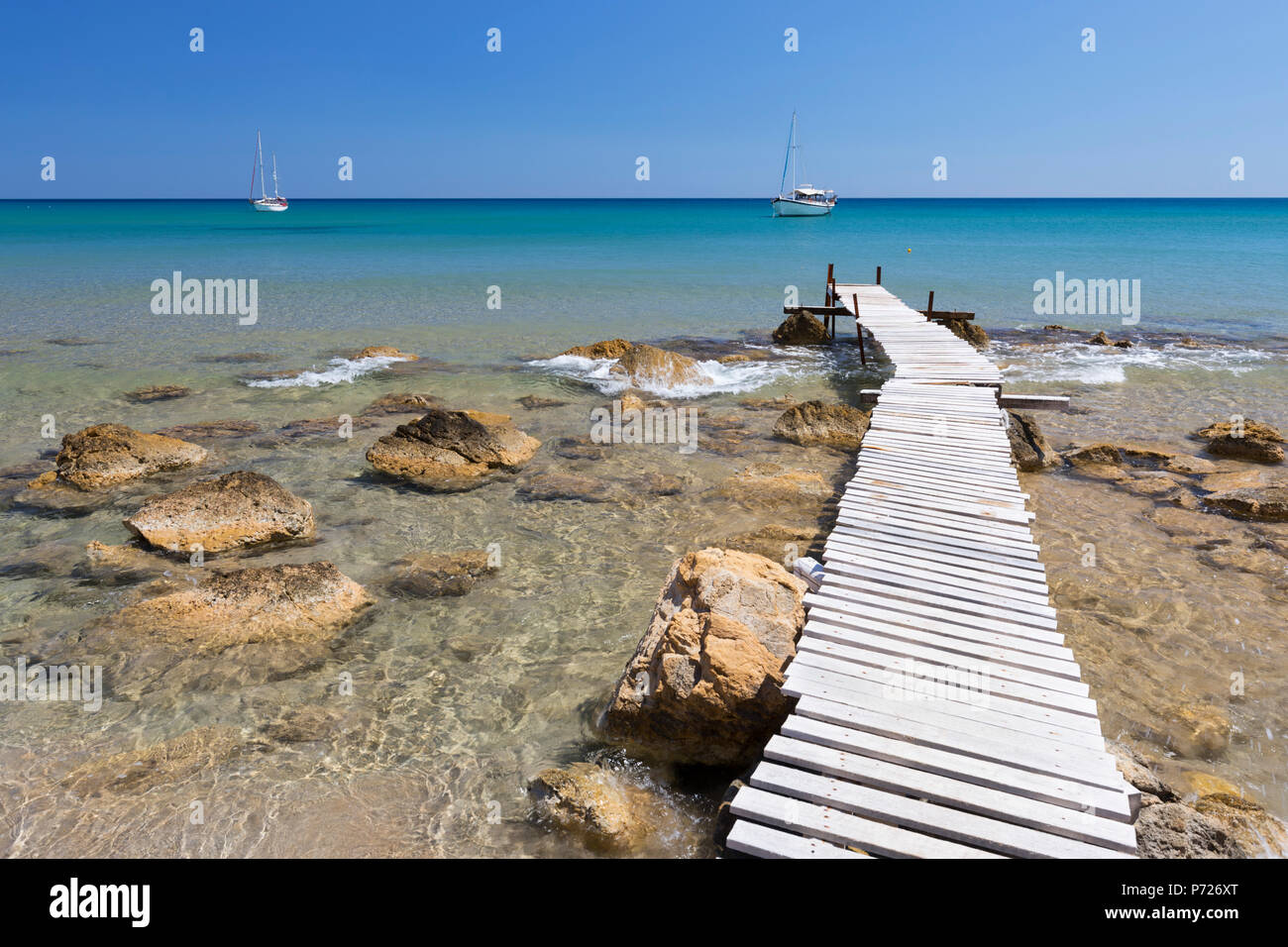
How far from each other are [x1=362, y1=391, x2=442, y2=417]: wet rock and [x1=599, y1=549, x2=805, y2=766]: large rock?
11.0 meters

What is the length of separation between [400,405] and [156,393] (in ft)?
18.0

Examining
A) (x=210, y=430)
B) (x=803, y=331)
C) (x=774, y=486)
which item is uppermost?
(x=803, y=331)

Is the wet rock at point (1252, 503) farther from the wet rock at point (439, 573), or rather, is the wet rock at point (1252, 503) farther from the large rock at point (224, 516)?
the large rock at point (224, 516)

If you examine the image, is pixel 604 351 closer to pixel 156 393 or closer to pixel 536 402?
pixel 536 402

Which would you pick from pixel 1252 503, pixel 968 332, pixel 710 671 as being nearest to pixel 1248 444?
pixel 1252 503

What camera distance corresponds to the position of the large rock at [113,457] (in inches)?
449

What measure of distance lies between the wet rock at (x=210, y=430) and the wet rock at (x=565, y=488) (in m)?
6.02

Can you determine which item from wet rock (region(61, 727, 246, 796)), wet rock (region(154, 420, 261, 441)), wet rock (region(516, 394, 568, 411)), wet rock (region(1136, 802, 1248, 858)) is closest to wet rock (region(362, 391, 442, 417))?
wet rock (region(516, 394, 568, 411))

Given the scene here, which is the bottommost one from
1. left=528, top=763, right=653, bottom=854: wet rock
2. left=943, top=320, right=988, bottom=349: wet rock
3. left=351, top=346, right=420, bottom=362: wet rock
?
left=528, top=763, right=653, bottom=854: wet rock

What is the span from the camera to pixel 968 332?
2238cm

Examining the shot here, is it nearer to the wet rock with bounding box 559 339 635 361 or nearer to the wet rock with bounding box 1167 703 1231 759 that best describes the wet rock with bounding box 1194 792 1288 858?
the wet rock with bounding box 1167 703 1231 759

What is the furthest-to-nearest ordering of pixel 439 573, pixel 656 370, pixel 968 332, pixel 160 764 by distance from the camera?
pixel 968 332
pixel 656 370
pixel 439 573
pixel 160 764

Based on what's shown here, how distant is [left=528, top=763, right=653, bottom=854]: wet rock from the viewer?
5172 millimetres
